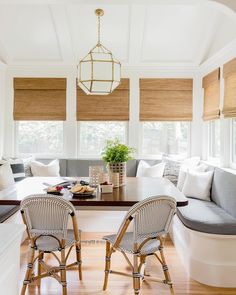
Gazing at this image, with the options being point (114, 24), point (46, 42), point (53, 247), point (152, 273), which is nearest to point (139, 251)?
point (53, 247)

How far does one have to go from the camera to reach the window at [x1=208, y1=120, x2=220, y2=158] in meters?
4.49

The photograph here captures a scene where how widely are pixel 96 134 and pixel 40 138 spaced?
92cm

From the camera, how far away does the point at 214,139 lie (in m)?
4.64

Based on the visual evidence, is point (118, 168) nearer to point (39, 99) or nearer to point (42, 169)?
point (42, 169)

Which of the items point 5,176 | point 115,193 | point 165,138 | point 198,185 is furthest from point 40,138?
point 115,193

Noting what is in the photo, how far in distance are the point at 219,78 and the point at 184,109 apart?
3.29 feet

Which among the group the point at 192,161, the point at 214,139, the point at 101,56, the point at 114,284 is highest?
the point at 101,56

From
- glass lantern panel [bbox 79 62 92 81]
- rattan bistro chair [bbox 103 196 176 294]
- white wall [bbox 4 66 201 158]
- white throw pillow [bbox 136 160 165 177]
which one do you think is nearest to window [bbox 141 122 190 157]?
white wall [bbox 4 66 201 158]

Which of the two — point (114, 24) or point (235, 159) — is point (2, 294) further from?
point (114, 24)

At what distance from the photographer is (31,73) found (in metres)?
5.13

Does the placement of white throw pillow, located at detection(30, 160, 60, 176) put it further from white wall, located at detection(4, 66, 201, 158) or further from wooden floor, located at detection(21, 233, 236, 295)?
wooden floor, located at detection(21, 233, 236, 295)

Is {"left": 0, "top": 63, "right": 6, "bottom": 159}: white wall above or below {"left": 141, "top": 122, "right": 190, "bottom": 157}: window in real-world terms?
above

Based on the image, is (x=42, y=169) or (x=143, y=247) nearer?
(x=143, y=247)

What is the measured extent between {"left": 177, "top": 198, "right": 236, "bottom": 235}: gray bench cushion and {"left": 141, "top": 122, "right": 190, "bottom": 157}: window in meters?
1.83
